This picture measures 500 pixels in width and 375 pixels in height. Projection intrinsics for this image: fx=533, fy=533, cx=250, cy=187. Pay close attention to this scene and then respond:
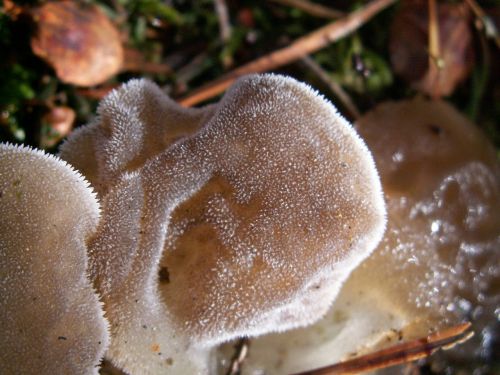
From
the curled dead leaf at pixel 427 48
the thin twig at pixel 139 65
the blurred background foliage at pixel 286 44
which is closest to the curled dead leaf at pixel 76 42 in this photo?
the blurred background foliage at pixel 286 44

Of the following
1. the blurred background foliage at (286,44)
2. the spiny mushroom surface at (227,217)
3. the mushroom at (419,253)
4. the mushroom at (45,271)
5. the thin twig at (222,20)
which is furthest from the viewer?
the thin twig at (222,20)

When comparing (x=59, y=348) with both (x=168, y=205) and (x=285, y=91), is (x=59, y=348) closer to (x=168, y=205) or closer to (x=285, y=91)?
(x=168, y=205)

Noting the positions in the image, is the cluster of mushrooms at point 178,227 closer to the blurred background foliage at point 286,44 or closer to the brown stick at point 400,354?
the brown stick at point 400,354

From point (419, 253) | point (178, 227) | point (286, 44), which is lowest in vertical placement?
point (419, 253)

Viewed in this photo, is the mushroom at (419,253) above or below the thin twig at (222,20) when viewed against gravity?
below

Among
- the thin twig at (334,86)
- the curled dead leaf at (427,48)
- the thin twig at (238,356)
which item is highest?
the curled dead leaf at (427,48)

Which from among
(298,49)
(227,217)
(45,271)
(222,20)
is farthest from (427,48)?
(45,271)

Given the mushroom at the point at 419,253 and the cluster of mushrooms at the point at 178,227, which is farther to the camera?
the mushroom at the point at 419,253

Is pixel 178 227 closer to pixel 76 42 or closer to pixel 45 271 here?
pixel 45 271
